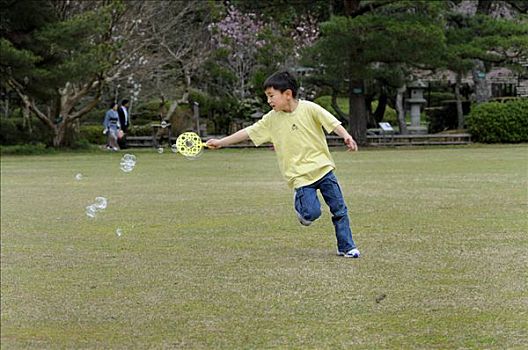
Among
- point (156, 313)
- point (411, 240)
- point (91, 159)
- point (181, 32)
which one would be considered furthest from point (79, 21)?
point (156, 313)

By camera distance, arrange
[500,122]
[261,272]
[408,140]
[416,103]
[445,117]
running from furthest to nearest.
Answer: [416,103]
[445,117]
[408,140]
[500,122]
[261,272]

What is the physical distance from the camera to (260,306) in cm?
516

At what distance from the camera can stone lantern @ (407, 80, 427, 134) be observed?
111 ft

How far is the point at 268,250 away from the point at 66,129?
2291 centimetres

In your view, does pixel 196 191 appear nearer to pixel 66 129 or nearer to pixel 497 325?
pixel 497 325

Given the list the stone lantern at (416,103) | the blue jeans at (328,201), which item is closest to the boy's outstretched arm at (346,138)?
the blue jeans at (328,201)

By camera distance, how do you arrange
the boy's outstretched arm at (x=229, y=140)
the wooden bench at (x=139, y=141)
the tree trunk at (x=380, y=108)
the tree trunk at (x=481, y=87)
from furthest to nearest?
the tree trunk at (x=380, y=108) < the tree trunk at (x=481, y=87) < the wooden bench at (x=139, y=141) < the boy's outstretched arm at (x=229, y=140)

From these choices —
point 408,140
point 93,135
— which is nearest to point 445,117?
point 408,140

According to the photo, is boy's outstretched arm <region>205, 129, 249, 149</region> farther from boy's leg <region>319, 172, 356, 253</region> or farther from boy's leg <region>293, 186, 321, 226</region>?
boy's leg <region>319, 172, 356, 253</region>

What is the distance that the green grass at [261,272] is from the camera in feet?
15.1

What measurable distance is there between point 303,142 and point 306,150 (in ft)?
0.20

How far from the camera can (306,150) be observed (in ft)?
22.7

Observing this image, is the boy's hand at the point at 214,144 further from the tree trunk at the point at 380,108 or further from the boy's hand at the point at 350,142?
the tree trunk at the point at 380,108

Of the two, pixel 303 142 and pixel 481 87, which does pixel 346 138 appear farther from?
pixel 481 87
